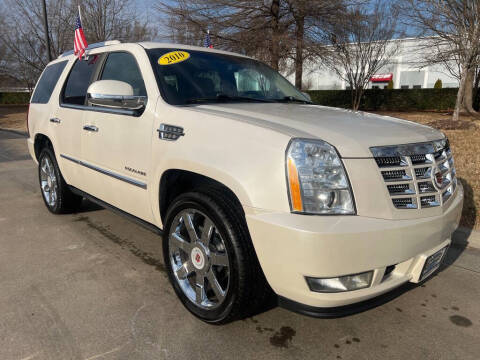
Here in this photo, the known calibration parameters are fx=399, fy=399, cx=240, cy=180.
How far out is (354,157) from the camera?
2.04m

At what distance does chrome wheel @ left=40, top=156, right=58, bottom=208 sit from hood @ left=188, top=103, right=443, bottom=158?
8.56 ft

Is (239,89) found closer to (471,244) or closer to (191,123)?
(191,123)

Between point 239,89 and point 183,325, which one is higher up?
point 239,89

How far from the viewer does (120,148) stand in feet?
10.2

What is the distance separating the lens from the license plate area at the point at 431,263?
2270 millimetres

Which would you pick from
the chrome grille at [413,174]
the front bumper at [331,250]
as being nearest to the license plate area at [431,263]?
the front bumper at [331,250]

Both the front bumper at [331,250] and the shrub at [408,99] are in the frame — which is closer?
the front bumper at [331,250]

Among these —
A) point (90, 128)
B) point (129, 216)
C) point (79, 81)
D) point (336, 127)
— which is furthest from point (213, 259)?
point (79, 81)

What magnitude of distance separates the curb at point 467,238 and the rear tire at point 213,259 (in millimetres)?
2528

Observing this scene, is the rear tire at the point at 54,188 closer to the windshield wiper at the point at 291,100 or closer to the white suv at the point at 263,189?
the white suv at the point at 263,189

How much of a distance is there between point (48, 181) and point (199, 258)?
3056mm

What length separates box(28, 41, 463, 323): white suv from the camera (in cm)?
199

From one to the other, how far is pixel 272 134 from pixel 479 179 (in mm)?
4603

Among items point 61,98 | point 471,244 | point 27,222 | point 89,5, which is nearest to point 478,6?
point 471,244
